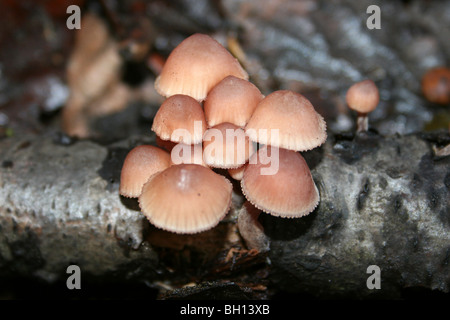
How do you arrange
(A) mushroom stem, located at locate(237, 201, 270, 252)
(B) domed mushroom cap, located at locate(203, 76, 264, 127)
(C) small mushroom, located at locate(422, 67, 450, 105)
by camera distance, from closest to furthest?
(B) domed mushroom cap, located at locate(203, 76, 264, 127), (A) mushroom stem, located at locate(237, 201, 270, 252), (C) small mushroom, located at locate(422, 67, 450, 105)

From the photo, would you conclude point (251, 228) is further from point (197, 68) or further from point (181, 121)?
point (197, 68)

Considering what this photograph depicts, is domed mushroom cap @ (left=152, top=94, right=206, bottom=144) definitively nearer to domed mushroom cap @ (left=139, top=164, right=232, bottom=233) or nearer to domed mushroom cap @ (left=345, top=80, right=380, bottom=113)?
domed mushroom cap @ (left=139, top=164, right=232, bottom=233)

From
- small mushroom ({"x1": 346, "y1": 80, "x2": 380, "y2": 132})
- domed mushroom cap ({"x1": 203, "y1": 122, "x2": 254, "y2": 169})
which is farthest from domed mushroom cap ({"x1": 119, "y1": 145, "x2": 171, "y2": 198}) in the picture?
small mushroom ({"x1": 346, "y1": 80, "x2": 380, "y2": 132})

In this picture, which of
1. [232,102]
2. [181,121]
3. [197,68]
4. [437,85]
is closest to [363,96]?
[232,102]

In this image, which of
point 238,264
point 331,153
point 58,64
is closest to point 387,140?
point 331,153

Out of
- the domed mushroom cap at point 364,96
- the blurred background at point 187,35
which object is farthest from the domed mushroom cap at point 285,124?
the blurred background at point 187,35

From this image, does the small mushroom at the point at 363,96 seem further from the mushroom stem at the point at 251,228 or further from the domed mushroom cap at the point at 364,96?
the mushroom stem at the point at 251,228
